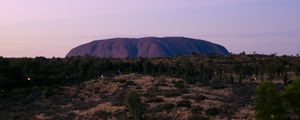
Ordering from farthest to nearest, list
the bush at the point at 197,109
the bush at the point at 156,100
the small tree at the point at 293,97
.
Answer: the bush at the point at 156,100 → the bush at the point at 197,109 → the small tree at the point at 293,97

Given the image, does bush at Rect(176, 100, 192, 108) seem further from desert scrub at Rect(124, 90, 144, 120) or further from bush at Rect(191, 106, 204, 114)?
desert scrub at Rect(124, 90, 144, 120)

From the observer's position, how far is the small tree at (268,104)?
27469 mm

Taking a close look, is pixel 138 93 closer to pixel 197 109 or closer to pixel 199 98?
pixel 199 98

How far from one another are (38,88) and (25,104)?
1037cm

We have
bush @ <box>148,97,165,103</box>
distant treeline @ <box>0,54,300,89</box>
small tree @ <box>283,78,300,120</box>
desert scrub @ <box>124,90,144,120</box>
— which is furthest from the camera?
distant treeline @ <box>0,54,300,89</box>

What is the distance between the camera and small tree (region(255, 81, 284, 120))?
90.1 ft

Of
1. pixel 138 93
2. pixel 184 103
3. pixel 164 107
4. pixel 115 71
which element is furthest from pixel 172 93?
pixel 115 71

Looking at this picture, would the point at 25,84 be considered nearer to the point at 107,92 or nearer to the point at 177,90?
the point at 107,92

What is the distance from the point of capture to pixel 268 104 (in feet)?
90.6

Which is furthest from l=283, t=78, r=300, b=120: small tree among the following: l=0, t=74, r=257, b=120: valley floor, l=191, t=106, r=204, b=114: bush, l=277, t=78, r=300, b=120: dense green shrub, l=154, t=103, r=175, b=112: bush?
l=154, t=103, r=175, b=112: bush

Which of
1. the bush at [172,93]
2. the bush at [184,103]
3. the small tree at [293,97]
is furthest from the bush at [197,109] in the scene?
the small tree at [293,97]

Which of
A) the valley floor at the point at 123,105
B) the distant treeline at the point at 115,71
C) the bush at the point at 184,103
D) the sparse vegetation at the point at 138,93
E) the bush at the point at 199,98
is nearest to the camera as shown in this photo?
the sparse vegetation at the point at 138,93

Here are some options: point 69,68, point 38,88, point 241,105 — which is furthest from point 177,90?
point 69,68

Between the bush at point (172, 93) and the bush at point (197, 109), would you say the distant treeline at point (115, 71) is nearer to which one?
the bush at point (172, 93)
